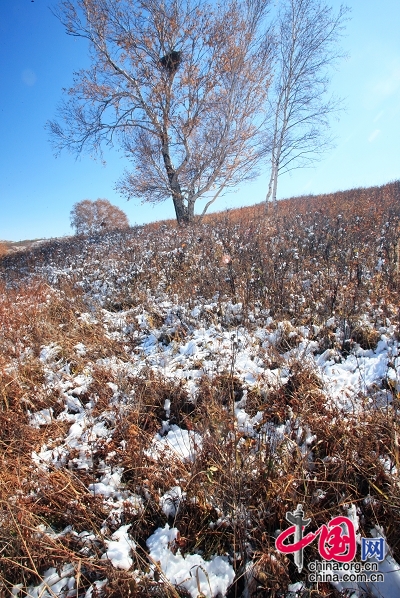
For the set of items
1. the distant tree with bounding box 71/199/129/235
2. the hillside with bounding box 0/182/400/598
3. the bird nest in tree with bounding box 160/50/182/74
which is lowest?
the hillside with bounding box 0/182/400/598

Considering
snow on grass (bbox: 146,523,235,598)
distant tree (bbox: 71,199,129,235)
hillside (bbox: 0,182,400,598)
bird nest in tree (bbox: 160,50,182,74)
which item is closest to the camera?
snow on grass (bbox: 146,523,235,598)

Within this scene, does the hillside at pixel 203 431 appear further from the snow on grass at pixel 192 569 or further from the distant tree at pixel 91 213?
the distant tree at pixel 91 213

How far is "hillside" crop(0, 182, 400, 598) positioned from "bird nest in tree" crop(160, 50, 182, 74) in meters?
9.55

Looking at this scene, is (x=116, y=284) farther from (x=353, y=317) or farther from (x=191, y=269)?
(x=353, y=317)

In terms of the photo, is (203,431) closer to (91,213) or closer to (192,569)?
(192,569)

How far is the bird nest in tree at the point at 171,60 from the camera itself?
977 cm

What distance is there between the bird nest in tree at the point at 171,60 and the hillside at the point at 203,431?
955 cm

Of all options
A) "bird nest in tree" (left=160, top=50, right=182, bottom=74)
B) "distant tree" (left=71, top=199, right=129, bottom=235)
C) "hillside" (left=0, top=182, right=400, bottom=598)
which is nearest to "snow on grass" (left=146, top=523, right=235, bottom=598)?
"hillside" (left=0, top=182, right=400, bottom=598)

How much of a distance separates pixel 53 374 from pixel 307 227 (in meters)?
7.26

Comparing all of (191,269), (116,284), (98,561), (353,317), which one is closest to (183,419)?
(98,561)

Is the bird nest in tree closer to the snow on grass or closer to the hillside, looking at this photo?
the hillside

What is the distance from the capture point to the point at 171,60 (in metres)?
9.83

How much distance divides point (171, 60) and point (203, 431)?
12.6 m

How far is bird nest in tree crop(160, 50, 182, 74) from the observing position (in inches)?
384
